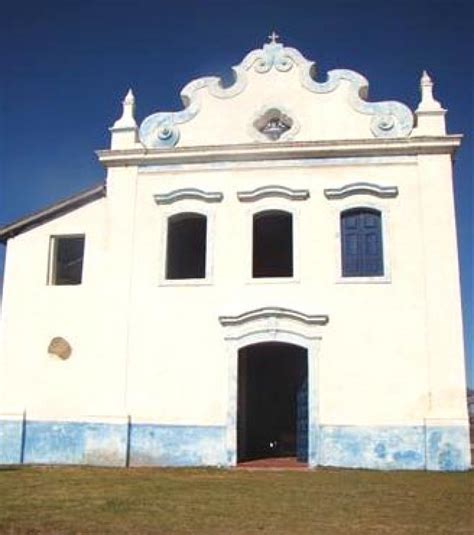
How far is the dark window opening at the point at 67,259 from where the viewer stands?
16578 millimetres

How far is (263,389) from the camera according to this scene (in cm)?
1780

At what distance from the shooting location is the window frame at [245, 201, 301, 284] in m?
15.1

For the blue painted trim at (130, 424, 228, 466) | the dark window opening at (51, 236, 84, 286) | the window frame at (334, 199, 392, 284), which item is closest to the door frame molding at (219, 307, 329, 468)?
the blue painted trim at (130, 424, 228, 466)

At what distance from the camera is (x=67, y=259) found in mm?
16766

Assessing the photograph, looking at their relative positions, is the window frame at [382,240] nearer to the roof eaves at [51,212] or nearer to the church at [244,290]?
the church at [244,290]

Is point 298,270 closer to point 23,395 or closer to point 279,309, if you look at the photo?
point 279,309

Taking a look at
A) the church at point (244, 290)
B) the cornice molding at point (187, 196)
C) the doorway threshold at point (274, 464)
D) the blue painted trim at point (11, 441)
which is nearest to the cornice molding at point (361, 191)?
the church at point (244, 290)

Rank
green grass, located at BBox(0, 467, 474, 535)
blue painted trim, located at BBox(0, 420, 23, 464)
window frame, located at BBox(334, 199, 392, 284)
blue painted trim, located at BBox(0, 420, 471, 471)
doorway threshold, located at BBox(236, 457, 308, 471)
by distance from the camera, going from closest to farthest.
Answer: green grass, located at BBox(0, 467, 474, 535)
blue painted trim, located at BBox(0, 420, 471, 471)
doorway threshold, located at BBox(236, 457, 308, 471)
window frame, located at BBox(334, 199, 392, 284)
blue painted trim, located at BBox(0, 420, 23, 464)

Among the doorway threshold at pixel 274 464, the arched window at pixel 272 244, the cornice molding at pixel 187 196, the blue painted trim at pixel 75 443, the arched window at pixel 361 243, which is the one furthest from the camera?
the arched window at pixel 272 244

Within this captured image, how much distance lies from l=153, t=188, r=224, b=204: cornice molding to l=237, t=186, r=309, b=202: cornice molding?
0.52 metres

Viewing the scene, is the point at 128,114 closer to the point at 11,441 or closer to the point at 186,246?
the point at 186,246

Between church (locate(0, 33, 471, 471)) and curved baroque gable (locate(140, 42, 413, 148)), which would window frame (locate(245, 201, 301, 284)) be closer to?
church (locate(0, 33, 471, 471))

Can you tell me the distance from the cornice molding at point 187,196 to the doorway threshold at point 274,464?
18.3ft

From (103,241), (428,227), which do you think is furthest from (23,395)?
(428,227)
